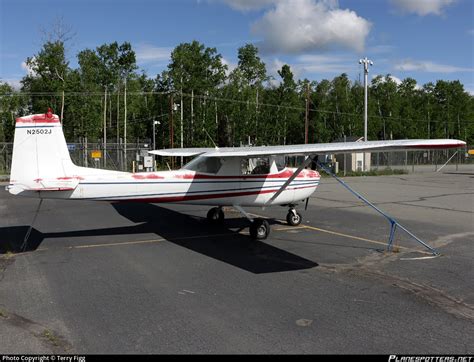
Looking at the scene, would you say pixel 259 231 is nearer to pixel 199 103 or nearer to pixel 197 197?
pixel 197 197

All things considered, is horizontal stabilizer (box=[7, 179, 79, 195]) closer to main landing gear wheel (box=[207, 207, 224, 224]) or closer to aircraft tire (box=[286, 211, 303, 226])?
main landing gear wheel (box=[207, 207, 224, 224])

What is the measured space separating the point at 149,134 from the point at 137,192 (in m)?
57.3

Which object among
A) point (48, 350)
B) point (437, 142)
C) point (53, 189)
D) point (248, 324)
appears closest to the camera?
point (48, 350)

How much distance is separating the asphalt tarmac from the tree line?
104 ft

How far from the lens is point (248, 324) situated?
17.0ft

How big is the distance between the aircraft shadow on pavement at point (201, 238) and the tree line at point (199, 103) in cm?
2919

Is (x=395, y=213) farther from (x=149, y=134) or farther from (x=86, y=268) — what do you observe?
(x=149, y=134)

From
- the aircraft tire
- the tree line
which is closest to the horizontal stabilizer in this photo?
the aircraft tire

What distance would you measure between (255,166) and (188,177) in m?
1.85

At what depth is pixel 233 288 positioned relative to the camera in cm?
664

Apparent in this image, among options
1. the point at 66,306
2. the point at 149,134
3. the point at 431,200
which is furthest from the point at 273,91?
the point at 66,306

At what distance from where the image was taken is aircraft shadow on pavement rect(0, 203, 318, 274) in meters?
8.29

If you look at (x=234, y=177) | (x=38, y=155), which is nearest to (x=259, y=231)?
(x=234, y=177)

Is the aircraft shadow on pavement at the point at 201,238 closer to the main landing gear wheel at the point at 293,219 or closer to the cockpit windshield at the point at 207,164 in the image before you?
the main landing gear wheel at the point at 293,219
